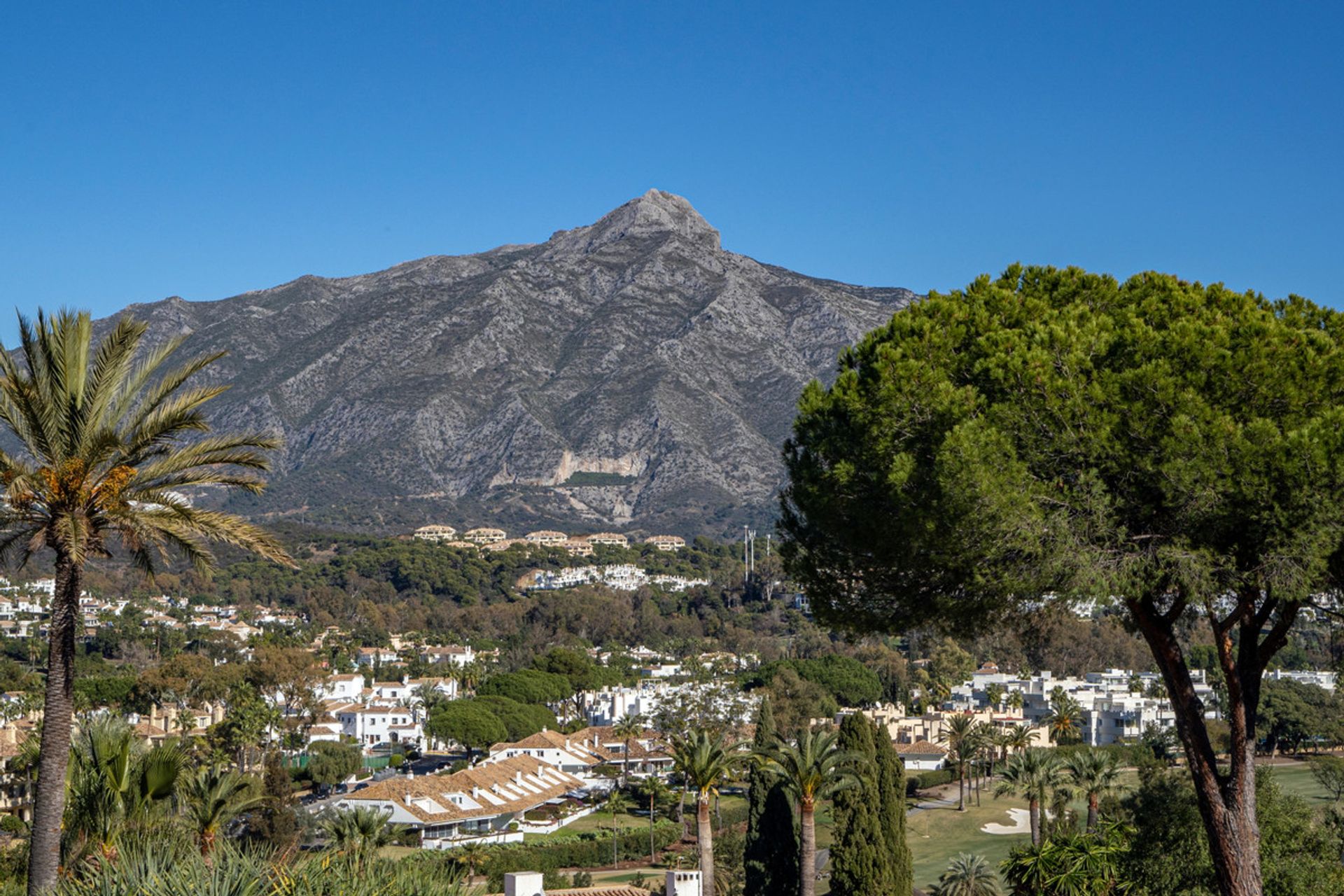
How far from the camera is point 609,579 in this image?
607 feet

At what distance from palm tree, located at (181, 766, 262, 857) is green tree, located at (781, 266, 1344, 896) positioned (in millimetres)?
10464

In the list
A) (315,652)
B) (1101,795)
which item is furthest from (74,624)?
(315,652)

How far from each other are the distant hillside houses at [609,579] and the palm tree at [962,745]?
4263 inches

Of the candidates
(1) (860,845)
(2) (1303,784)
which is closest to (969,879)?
(1) (860,845)

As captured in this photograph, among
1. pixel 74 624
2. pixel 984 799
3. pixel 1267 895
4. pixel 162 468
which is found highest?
pixel 162 468

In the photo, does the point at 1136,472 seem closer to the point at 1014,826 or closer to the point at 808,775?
the point at 808,775

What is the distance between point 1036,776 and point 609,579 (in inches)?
5766

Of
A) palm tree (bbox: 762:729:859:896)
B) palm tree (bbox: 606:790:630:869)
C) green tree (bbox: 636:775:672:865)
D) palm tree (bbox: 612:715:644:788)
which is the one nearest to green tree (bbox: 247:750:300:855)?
palm tree (bbox: 606:790:630:869)

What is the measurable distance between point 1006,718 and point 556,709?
2984 cm

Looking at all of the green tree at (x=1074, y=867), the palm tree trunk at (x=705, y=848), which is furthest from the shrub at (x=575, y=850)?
the green tree at (x=1074, y=867)

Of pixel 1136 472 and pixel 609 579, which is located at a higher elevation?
pixel 609 579

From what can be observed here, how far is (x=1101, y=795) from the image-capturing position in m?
49.1

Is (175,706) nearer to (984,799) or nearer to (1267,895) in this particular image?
(984,799)

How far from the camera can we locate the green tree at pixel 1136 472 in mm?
11898
